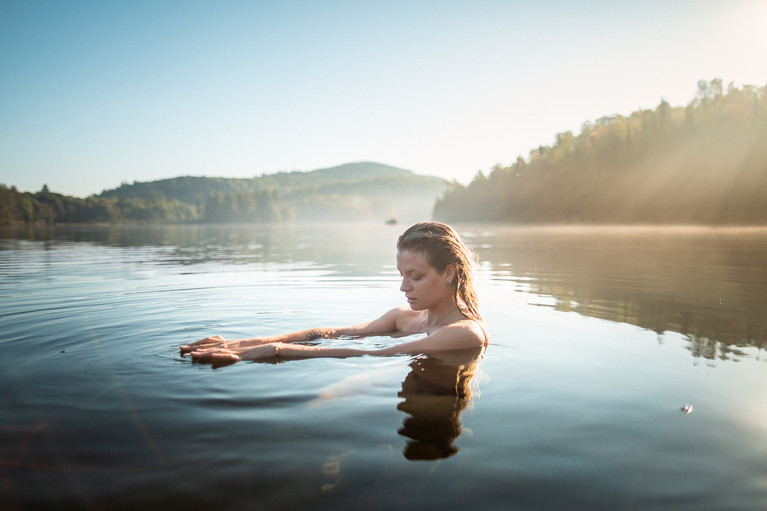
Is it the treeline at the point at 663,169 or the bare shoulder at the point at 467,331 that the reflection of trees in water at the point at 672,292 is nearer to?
the bare shoulder at the point at 467,331

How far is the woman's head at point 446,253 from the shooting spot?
4867mm

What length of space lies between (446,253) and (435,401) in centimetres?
169

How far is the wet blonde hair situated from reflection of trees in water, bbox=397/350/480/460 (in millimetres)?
560

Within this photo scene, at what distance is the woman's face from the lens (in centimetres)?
487

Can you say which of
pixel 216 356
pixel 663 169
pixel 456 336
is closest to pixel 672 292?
pixel 456 336

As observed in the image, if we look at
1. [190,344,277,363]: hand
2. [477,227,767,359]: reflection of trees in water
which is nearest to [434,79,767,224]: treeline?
[477,227,767,359]: reflection of trees in water

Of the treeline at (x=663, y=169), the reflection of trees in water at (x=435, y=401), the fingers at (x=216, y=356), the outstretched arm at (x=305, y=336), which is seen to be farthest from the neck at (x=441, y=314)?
the treeline at (x=663, y=169)

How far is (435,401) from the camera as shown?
365 cm

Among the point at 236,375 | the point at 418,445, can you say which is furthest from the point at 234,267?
the point at 418,445

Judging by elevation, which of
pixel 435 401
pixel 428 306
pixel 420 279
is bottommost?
pixel 435 401

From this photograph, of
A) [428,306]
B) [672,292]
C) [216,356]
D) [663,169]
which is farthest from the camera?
[663,169]

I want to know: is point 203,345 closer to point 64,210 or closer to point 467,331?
point 467,331

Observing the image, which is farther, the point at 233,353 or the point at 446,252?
Result: the point at 446,252

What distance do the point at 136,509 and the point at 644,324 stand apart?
644 centimetres
